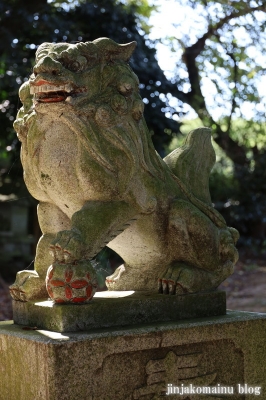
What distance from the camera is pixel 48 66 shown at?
254 cm

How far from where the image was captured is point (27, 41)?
7.47 metres

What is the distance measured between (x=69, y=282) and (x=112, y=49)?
43.9 inches

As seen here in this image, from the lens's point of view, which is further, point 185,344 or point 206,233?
point 206,233

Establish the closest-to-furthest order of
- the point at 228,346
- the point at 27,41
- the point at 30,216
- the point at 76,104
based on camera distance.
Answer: the point at 76,104 < the point at 228,346 < the point at 27,41 < the point at 30,216

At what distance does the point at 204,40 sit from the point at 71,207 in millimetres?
7354

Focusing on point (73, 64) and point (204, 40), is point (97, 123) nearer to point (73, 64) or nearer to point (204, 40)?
point (73, 64)

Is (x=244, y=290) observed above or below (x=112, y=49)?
below

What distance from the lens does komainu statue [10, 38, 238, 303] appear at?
101 inches

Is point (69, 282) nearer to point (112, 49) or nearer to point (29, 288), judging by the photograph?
point (29, 288)

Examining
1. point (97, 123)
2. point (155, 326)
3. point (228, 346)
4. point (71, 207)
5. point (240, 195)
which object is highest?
point (97, 123)

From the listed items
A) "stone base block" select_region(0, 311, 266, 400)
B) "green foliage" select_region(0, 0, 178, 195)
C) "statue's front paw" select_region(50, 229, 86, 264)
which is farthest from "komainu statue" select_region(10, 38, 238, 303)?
"green foliage" select_region(0, 0, 178, 195)

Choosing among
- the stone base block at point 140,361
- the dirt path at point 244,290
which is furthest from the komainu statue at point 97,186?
the dirt path at point 244,290

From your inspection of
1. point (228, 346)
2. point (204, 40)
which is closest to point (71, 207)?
point (228, 346)

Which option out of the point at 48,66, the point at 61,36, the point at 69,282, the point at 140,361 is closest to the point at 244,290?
the point at 61,36
